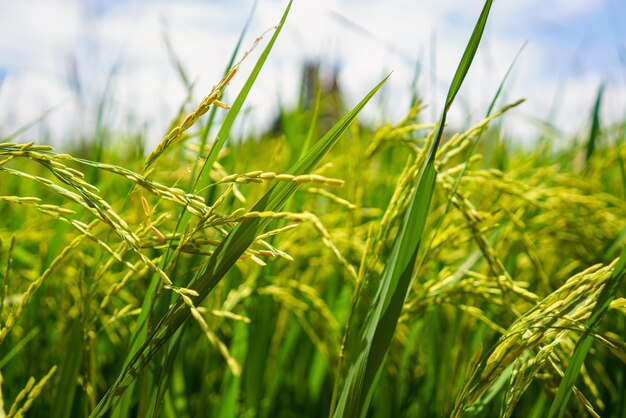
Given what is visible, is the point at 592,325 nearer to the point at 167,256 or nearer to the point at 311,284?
the point at 167,256

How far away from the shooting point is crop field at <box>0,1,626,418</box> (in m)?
0.71

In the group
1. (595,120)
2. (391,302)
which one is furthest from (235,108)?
(595,120)

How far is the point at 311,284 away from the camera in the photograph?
1.79 metres

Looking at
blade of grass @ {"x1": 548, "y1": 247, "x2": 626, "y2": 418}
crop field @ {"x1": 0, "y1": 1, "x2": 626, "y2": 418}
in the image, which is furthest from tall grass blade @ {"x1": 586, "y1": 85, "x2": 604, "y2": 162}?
blade of grass @ {"x1": 548, "y1": 247, "x2": 626, "y2": 418}

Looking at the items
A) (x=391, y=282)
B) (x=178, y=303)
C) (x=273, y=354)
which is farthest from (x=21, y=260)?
(x=391, y=282)

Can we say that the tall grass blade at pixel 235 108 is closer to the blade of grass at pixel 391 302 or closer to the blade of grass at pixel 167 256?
the blade of grass at pixel 167 256

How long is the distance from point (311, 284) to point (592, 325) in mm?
1126

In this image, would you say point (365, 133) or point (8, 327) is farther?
point (365, 133)

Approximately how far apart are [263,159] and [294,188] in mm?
1978

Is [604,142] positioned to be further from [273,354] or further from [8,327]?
[8,327]

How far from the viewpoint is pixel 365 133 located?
257 cm

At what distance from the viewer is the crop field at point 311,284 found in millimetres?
705

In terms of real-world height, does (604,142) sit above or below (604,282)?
above

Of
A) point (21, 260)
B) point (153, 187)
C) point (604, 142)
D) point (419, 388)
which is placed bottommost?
point (419, 388)
